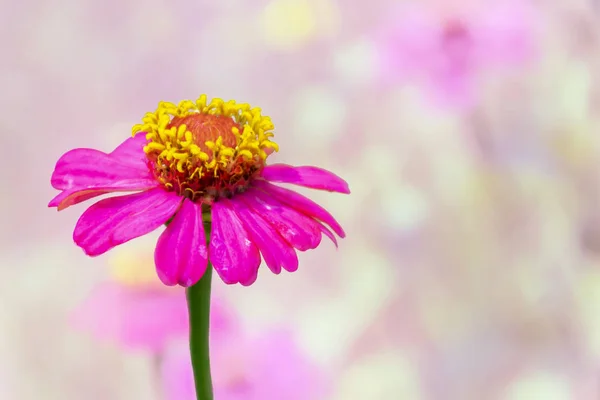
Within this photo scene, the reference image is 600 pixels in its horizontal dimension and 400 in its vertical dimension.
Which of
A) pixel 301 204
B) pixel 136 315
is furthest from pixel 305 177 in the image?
pixel 136 315

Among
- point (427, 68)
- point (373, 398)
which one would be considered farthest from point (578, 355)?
point (427, 68)

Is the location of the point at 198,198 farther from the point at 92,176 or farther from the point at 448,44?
the point at 448,44

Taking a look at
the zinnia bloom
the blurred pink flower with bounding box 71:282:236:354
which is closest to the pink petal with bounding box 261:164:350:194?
the zinnia bloom

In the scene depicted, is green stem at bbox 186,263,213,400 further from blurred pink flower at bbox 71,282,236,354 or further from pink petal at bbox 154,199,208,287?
blurred pink flower at bbox 71,282,236,354

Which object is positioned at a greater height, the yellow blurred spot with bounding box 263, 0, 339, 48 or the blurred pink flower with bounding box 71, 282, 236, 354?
the yellow blurred spot with bounding box 263, 0, 339, 48

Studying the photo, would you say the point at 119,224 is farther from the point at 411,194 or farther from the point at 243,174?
the point at 411,194

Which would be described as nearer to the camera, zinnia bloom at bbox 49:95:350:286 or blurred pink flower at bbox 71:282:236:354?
zinnia bloom at bbox 49:95:350:286

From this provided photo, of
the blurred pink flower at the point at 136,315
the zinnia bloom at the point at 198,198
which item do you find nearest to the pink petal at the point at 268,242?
the zinnia bloom at the point at 198,198
